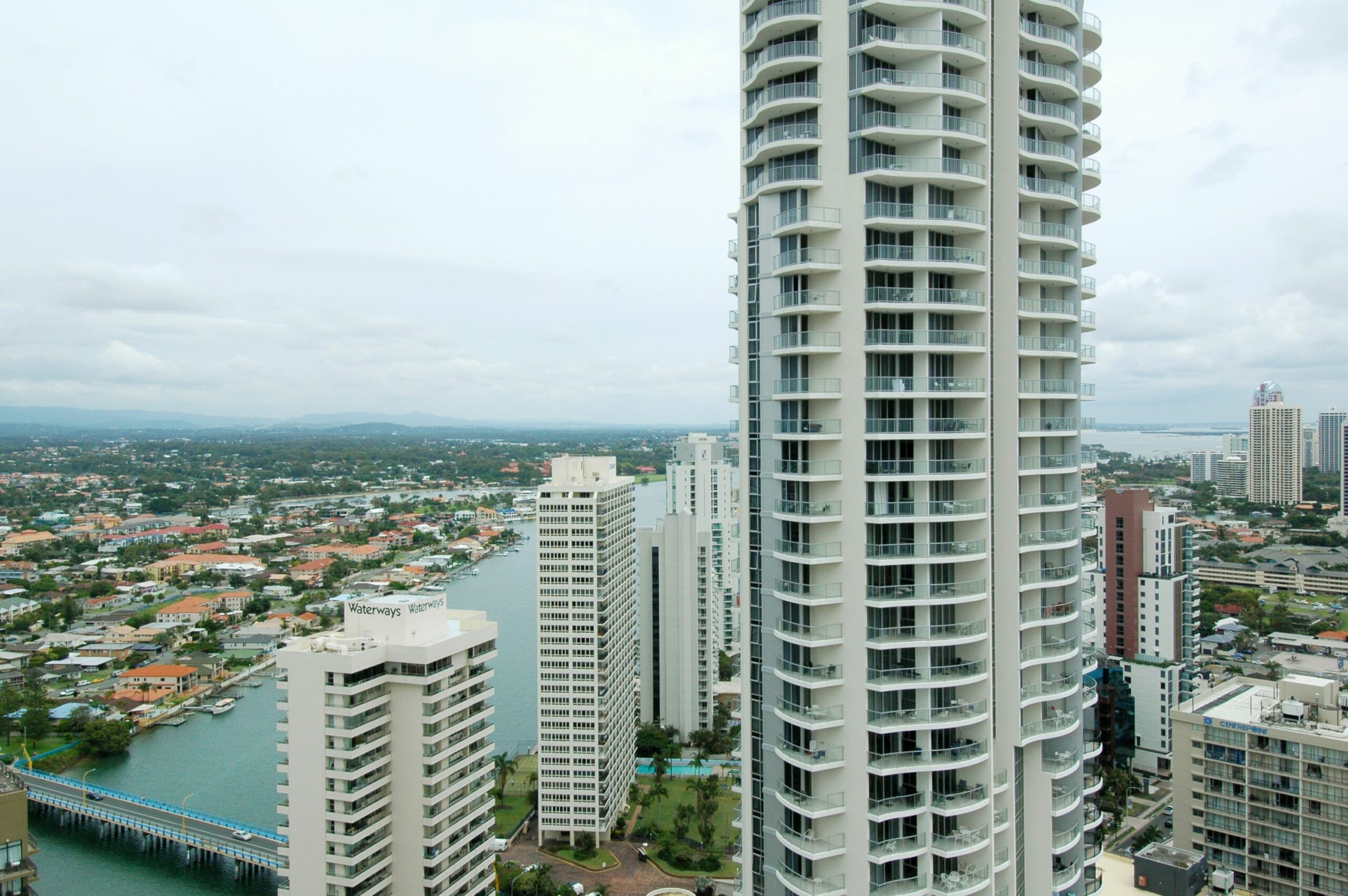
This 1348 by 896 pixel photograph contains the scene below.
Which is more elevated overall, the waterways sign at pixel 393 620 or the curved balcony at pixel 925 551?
the curved balcony at pixel 925 551

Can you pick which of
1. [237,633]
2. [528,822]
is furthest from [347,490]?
[528,822]

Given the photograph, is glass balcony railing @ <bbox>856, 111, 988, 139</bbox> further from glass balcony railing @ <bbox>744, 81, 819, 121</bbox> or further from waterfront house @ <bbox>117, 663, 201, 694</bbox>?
waterfront house @ <bbox>117, 663, 201, 694</bbox>

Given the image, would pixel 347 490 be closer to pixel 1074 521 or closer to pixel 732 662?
pixel 732 662

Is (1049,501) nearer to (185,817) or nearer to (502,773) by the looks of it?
(502,773)

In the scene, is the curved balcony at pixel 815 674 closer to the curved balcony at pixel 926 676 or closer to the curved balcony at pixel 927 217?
the curved balcony at pixel 926 676

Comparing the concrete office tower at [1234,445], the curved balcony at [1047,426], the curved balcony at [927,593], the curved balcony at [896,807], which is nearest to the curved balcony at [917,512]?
the curved balcony at [927,593]
